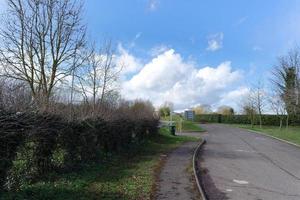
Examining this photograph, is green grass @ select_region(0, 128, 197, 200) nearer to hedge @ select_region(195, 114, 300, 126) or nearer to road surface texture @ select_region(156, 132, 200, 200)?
road surface texture @ select_region(156, 132, 200, 200)

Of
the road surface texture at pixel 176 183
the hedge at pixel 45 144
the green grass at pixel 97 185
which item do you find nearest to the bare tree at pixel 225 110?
the hedge at pixel 45 144

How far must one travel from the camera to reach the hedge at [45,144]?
361 inches

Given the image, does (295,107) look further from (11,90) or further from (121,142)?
(11,90)

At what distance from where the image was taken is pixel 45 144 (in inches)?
470

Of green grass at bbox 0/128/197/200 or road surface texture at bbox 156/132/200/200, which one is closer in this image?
green grass at bbox 0/128/197/200

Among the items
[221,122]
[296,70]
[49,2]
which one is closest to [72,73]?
[49,2]

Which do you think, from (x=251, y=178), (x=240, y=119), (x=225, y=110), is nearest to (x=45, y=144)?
(x=251, y=178)

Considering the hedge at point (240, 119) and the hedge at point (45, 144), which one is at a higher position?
the hedge at point (240, 119)

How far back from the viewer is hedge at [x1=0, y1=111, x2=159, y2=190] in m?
9.17

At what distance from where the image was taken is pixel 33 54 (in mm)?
21172

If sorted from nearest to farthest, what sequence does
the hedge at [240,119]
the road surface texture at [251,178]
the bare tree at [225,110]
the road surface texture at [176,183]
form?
1. the road surface texture at [176,183]
2. the road surface texture at [251,178]
3. the hedge at [240,119]
4. the bare tree at [225,110]

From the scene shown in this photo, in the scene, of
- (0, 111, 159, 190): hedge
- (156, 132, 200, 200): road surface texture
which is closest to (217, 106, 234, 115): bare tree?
(0, 111, 159, 190): hedge

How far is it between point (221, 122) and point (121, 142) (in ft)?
228

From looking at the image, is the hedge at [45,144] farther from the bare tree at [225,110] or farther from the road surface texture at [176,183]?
the bare tree at [225,110]
